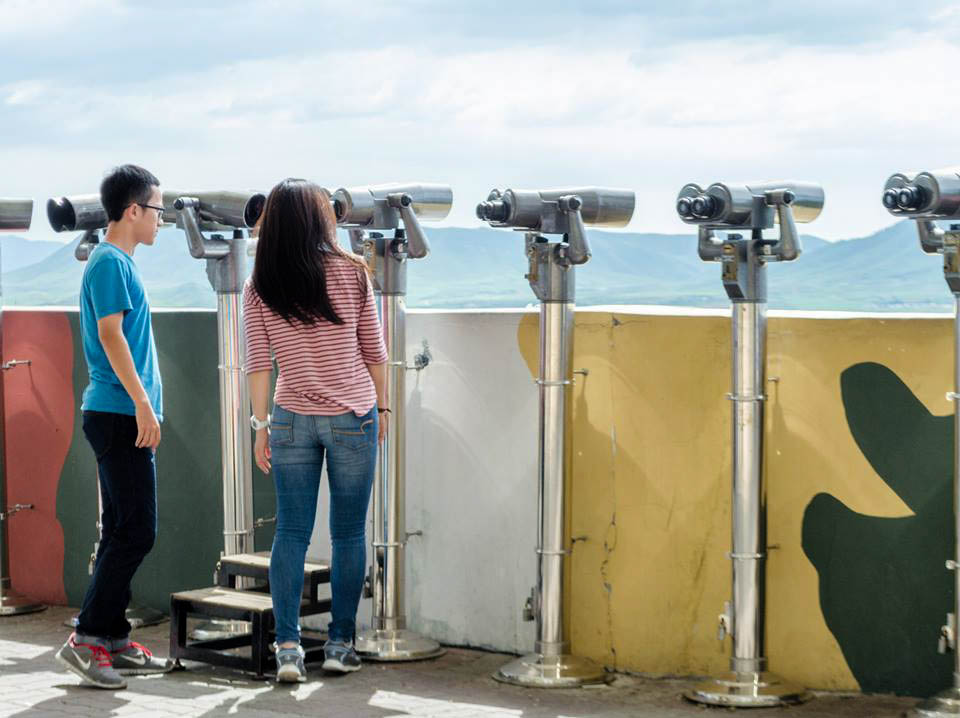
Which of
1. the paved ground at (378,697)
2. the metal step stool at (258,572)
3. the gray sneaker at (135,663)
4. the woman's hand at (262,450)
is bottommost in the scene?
the paved ground at (378,697)

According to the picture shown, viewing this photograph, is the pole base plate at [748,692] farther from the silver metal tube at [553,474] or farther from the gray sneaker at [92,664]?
the gray sneaker at [92,664]

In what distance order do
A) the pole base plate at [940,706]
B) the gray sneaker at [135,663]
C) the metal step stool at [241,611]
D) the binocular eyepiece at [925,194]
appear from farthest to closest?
the gray sneaker at [135,663] → the metal step stool at [241,611] → the pole base plate at [940,706] → the binocular eyepiece at [925,194]

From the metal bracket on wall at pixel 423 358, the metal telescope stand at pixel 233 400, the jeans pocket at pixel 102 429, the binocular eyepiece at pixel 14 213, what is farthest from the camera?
the binocular eyepiece at pixel 14 213

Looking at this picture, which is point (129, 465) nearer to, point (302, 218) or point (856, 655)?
point (302, 218)

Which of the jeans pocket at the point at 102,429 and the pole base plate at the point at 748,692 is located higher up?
the jeans pocket at the point at 102,429

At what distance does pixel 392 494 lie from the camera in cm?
Result: 672

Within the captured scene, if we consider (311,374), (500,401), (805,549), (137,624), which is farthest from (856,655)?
(137,624)

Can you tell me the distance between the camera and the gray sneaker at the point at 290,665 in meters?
6.04

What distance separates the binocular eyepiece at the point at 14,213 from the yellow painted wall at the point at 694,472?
105 inches

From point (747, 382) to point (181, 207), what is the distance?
8.36 ft

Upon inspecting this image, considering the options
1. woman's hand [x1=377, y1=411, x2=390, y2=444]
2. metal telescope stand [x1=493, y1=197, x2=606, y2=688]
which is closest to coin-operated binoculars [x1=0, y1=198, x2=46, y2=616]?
woman's hand [x1=377, y1=411, x2=390, y2=444]

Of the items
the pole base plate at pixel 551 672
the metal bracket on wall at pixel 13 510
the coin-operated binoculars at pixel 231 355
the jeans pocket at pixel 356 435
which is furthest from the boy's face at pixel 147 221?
the metal bracket on wall at pixel 13 510

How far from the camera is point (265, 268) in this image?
591cm

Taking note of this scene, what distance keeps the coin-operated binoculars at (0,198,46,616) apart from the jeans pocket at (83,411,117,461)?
77.7 inches
